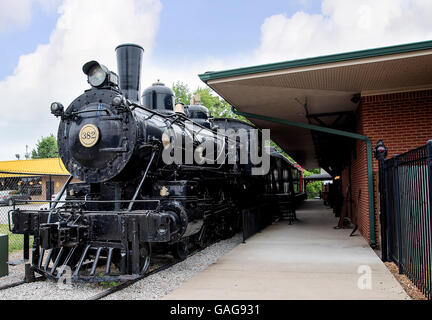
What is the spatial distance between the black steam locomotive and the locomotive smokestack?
0.06ft

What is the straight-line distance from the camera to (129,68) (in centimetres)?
688

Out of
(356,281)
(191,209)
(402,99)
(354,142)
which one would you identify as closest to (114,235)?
(191,209)

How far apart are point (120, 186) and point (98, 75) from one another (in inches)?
70.1

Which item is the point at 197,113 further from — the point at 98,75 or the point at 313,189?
the point at 313,189

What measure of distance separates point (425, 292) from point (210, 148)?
4.77 metres

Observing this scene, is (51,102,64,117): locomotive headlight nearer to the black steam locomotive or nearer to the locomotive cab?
the black steam locomotive

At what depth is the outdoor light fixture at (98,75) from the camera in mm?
5836

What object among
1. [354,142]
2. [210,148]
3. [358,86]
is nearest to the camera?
[358,86]

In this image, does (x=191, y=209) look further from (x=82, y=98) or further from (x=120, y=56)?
(x=120, y=56)

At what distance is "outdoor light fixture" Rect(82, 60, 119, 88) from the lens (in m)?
5.84

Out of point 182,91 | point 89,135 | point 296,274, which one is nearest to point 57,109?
point 89,135

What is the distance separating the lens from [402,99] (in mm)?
7457

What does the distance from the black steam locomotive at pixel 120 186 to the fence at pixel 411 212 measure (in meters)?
3.03

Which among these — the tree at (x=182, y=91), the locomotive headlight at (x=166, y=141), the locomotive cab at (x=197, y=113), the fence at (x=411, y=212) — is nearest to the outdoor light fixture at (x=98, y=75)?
the locomotive headlight at (x=166, y=141)
